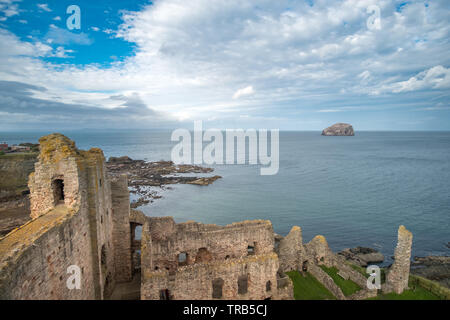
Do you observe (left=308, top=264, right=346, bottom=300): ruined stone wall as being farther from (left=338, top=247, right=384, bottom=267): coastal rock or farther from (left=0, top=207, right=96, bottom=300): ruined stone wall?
(left=0, top=207, right=96, bottom=300): ruined stone wall

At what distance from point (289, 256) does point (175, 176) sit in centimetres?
5145

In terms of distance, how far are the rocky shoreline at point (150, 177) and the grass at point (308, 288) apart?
104 feet

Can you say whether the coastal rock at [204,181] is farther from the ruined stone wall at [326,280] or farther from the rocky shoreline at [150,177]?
the ruined stone wall at [326,280]

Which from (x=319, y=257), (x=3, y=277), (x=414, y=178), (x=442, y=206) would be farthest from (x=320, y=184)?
(x=3, y=277)

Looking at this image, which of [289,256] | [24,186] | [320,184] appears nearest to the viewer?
[289,256]

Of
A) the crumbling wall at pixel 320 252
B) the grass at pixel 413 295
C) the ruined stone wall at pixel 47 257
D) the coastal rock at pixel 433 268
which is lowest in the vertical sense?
the coastal rock at pixel 433 268

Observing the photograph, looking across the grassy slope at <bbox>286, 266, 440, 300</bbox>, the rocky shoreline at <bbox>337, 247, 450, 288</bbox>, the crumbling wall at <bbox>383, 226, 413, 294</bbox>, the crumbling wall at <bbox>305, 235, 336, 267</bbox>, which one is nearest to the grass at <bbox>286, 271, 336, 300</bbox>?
the grassy slope at <bbox>286, 266, 440, 300</bbox>

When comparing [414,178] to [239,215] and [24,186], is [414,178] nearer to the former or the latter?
[239,215]

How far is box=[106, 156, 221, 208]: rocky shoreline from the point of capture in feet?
171

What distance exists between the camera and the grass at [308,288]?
1786 centimetres

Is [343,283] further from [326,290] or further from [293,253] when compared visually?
[293,253]

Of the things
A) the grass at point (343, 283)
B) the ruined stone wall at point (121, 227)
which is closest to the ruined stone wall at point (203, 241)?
the ruined stone wall at point (121, 227)
